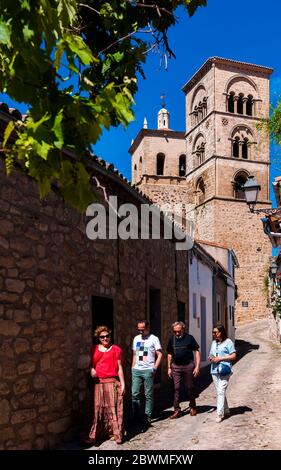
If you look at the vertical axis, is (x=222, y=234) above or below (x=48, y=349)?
above

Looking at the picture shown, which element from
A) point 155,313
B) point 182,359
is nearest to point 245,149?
point 155,313

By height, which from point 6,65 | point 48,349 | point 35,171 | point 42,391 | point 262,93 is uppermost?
point 262,93

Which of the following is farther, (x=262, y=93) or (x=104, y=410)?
(x=262, y=93)

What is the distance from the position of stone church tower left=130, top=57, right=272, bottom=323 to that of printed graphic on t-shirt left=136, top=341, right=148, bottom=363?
33381 millimetres

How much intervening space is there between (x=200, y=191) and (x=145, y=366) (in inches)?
1572

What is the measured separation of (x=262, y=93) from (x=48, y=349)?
4426cm

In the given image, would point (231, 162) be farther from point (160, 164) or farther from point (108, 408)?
point (108, 408)

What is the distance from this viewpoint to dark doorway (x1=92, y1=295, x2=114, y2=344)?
25.1 feet

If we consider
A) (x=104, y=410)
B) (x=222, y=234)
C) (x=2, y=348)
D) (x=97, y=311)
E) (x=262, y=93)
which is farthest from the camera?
(x=262, y=93)

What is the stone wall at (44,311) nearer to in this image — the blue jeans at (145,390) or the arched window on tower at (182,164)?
the blue jeans at (145,390)

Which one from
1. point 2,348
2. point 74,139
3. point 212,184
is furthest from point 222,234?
point 74,139

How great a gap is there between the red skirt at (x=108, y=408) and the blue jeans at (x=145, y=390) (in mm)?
1152

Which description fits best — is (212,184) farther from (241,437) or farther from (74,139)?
(74,139)

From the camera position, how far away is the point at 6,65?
2.36 metres
